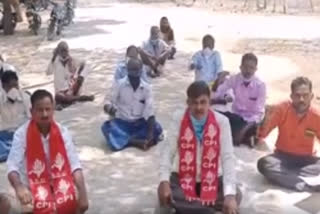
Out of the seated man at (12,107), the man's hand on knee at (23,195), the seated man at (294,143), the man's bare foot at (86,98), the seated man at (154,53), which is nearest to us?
the man's hand on knee at (23,195)

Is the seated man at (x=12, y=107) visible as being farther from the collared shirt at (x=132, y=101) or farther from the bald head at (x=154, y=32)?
the bald head at (x=154, y=32)

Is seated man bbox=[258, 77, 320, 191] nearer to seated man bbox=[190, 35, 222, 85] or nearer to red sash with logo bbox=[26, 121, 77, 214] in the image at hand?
red sash with logo bbox=[26, 121, 77, 214]

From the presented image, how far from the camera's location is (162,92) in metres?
9.88

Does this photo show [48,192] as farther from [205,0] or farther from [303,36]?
[205,0]

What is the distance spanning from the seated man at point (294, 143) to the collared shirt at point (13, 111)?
2342 millimetres

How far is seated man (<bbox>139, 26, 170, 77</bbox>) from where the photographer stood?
10.9m

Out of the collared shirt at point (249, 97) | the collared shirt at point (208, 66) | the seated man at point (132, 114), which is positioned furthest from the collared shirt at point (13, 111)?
the collared shirt at point (208, 66)

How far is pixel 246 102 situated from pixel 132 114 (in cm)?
118

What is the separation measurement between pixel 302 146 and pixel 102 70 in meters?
6.45

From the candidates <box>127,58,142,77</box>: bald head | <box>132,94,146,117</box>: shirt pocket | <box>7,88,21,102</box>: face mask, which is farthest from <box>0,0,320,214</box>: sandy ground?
<box>127,58,142,77</box>: bald head

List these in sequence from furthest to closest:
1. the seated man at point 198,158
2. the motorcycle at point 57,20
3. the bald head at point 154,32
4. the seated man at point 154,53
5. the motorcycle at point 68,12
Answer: the motorcycle at point 68,12 < the motorcycle at point 57,20 < the bald head at point 154,32 < the seated man at point 154,53 < the seated man at point 198,158

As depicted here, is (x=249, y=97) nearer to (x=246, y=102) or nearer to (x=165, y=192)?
(x=246, y=102)

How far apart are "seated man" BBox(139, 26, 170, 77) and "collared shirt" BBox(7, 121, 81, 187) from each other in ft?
21.0

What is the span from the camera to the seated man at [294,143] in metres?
5.64
